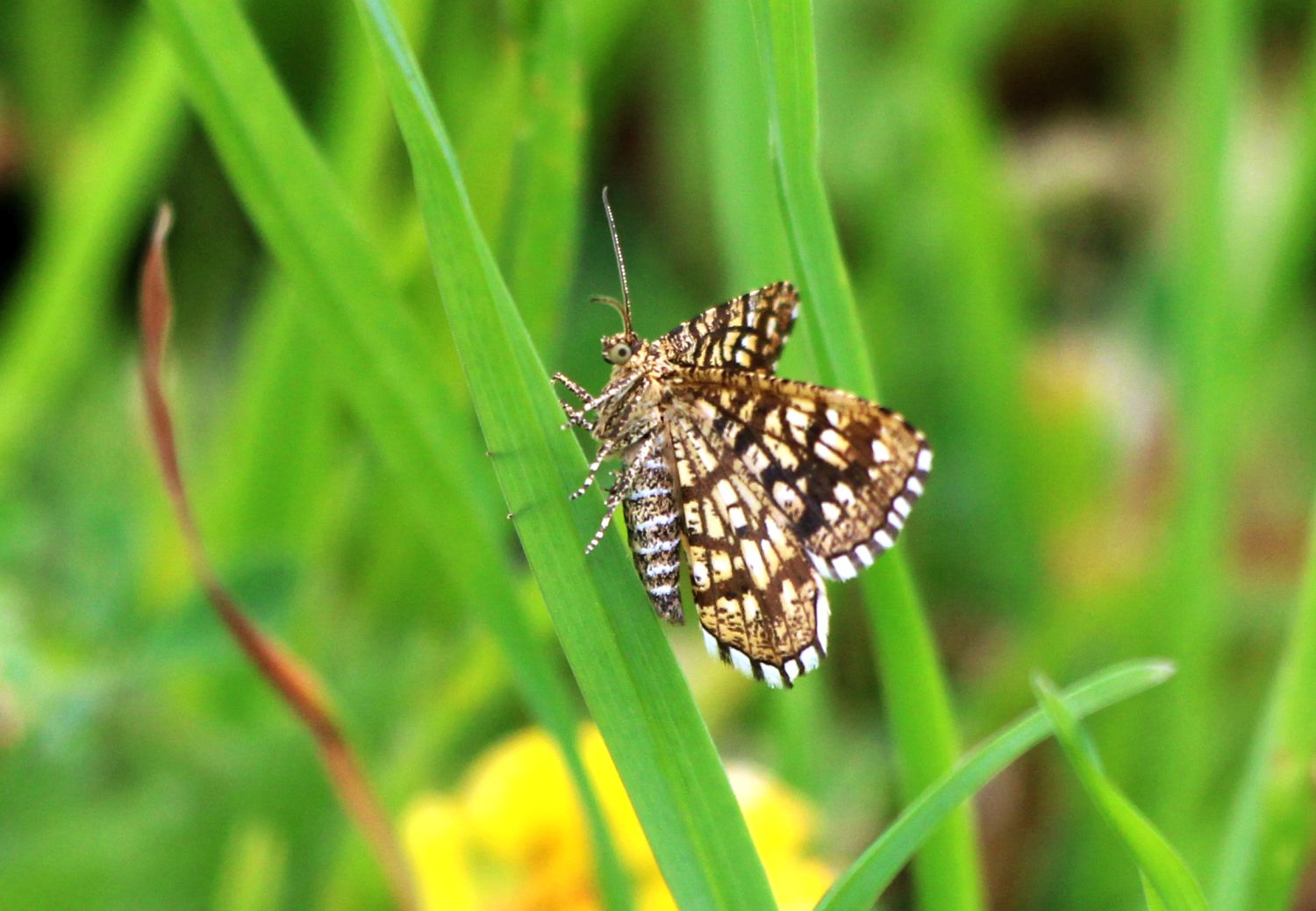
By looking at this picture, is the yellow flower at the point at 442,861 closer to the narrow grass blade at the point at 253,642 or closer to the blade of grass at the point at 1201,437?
the narrow grass blade at the point at 253,642

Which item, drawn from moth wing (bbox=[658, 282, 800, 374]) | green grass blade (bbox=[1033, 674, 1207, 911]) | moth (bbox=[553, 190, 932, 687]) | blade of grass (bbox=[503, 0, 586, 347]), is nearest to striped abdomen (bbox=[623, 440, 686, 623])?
moth (bbox=[553, 190, 932, 687])

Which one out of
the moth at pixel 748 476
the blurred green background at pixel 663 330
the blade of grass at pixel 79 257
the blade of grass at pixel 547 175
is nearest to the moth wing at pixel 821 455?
the moth at pixel 748 476

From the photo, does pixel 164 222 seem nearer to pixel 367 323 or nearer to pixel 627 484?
pixel 367 323

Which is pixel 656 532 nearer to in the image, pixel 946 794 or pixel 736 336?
pixel 736 336

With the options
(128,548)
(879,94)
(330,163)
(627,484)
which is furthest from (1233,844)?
(879,94)

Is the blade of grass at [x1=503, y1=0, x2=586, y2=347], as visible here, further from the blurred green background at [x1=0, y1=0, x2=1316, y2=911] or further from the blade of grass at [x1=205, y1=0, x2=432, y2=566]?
the blade of grass at [x1=205, y1=0, x2=432, y2=566]

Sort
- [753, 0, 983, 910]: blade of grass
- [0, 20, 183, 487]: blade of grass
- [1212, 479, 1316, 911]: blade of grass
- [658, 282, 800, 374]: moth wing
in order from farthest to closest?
[0, 20, 183, 487]: blade of grass < [658, 282, 800, 374]: moth wing < [1212, 479, 1316, 911]: blade of grass < [753, 0, 983, 910]: blade of grass

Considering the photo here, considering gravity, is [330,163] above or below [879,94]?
below
